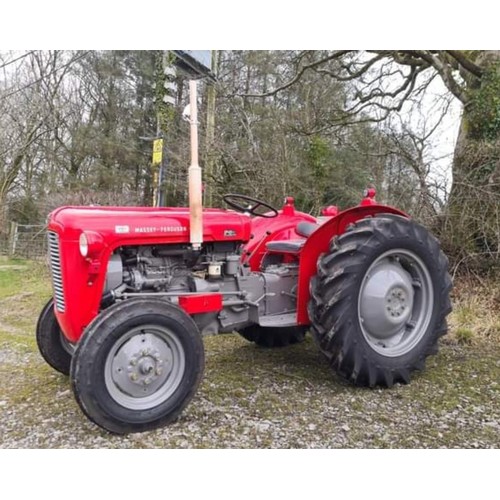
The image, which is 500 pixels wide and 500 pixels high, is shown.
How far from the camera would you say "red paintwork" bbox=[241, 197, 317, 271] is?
12.9ft

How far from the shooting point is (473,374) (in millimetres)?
3574

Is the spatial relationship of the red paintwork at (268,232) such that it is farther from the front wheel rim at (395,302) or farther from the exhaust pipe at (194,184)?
the exhaust pipe at (194,184)

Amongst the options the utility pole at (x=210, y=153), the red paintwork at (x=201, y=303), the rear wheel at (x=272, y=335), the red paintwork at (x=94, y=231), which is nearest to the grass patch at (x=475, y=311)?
the rear wheel at (x=272, y=335)

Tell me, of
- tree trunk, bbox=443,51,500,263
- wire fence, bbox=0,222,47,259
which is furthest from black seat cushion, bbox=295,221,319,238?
wire fence, bbox=0,222,47,259

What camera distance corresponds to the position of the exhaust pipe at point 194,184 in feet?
8.65

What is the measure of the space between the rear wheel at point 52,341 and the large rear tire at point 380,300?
1693 millimetres

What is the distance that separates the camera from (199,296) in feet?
9.68

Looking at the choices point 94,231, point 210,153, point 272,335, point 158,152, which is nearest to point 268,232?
point 272,335

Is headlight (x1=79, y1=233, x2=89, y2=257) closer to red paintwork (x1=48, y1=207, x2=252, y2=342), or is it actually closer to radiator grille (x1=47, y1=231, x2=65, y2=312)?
red paintwork (x1=48, y1=207, x2=252, y2=342)

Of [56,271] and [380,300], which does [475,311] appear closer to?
[380,300]

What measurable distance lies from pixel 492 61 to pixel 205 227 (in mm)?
5308

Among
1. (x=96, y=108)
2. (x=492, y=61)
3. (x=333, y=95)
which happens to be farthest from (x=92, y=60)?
(x=492, y=61)

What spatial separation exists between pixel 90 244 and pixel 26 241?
10.7 meters

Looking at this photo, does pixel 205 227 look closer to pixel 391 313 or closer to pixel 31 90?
pixel 391 313
